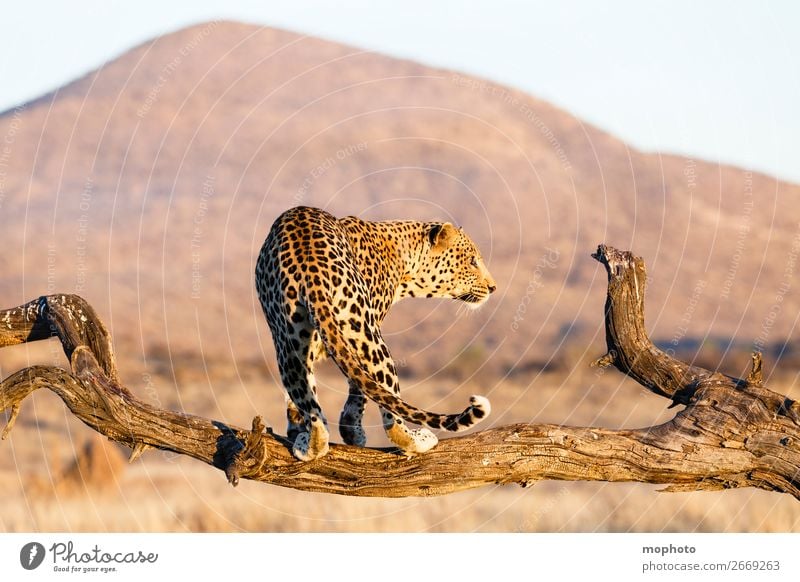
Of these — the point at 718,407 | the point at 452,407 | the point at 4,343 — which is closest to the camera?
the point at 718,407

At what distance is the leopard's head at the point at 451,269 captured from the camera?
14.9m

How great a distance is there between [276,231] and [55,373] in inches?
114

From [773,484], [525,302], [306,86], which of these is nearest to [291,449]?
[773,484]

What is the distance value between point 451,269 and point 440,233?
1.90ft

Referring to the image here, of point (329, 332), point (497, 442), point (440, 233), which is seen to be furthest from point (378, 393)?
point (440, 233)

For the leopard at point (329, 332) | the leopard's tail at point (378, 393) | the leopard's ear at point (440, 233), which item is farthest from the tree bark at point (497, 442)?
the leopard's ear at point (440, 233)

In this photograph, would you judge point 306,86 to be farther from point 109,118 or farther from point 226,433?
point 226,433

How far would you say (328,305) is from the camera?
1144 cm

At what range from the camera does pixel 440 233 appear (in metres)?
14.8

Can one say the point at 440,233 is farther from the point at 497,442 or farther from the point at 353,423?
the point at 497,442

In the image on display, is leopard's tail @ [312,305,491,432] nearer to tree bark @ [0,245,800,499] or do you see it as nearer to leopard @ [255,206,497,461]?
leopard @ [255,206,497,461]

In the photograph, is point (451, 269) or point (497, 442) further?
point (451, 269)

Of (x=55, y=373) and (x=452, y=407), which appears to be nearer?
(x=55, y=373)
